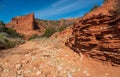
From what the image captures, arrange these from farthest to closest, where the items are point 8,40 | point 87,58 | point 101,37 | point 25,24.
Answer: point 25,24 < point 8,40 < point 87,58 < point 101,37

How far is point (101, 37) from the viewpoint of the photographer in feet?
26.7

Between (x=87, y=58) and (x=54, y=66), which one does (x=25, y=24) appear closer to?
(x=54, y=66)

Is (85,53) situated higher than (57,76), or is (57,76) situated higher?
(85,53)

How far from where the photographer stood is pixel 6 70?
8.24 m

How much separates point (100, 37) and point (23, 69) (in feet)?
12.3

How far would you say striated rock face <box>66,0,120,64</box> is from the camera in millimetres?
7318

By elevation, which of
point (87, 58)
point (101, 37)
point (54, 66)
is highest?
point (101, 37)

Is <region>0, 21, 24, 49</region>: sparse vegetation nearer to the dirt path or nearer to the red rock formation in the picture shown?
the dirt path

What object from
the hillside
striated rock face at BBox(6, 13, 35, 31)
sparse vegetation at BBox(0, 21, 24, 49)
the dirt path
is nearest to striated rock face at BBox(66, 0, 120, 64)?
the hillside

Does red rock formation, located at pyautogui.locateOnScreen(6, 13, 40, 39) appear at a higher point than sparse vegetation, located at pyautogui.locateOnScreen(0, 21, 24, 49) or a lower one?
higher

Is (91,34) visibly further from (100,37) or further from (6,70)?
(6,70)

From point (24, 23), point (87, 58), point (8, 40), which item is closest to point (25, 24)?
point (24, 23)

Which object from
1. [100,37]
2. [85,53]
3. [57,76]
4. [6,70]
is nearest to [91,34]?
[100,37]

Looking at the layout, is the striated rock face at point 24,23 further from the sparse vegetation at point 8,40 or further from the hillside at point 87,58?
the hillside at point 87,58
